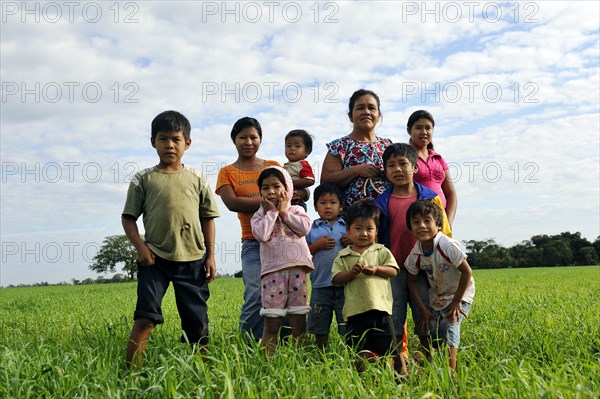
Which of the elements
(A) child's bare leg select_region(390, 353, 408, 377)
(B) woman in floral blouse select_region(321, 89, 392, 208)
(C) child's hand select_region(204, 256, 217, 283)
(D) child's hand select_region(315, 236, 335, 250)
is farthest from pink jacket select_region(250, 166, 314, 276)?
(A) child's bare leg select_region(390, 353, 408, 377)

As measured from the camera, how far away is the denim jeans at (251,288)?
182 inches

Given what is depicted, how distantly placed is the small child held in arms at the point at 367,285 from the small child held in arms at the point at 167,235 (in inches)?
45.5

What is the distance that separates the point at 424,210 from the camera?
13.9 feet

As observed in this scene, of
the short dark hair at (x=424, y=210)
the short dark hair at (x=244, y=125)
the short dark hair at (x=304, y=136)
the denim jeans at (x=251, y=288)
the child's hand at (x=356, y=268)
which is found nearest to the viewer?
the child's hand at (x=356, y=268)

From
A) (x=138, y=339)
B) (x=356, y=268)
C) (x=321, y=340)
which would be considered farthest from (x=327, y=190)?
(x=138, y=339)

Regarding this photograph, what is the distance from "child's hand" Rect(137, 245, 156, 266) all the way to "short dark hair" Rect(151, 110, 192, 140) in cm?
91

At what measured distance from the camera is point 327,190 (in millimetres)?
4656

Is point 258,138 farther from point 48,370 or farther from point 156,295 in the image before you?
point 48,370

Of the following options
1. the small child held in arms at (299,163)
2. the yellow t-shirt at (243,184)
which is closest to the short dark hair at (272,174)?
the yellow t-shirt at (243,184)

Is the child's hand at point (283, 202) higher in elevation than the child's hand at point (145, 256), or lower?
higher

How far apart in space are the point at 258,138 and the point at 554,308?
18.0 feet

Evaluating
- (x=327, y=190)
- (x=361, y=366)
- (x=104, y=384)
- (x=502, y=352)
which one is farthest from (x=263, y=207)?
(x=502, y=352)

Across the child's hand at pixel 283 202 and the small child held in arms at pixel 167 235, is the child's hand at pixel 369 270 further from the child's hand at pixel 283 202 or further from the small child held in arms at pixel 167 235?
the small child held in arms at pixel 167 235

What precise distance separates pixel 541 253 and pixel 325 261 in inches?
2562
